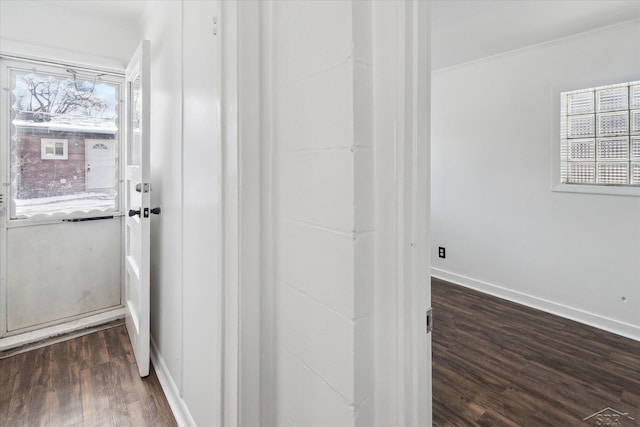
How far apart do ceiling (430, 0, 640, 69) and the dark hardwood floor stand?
299cm

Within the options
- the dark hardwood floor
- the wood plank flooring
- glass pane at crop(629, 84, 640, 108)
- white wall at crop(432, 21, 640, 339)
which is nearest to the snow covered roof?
the dark hardwood floor

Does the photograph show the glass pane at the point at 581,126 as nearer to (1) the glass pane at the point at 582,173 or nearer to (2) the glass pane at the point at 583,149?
(2) the glass pane at the point at 583,149

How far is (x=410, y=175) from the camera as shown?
0.69 m

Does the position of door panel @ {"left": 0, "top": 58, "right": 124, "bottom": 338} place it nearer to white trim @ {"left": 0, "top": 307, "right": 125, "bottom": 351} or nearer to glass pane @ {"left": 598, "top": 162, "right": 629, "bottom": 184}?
white trim @ {"left": 0, "top": 307, "right": 125, "bottom": 351}

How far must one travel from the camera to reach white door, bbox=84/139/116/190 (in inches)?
104

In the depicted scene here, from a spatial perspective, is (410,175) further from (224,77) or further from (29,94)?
(29,94)

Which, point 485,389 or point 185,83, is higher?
point 185,83

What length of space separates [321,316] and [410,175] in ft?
1.26

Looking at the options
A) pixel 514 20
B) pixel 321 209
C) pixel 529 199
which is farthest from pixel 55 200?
pixel 529 199

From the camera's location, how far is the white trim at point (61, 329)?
91.6 inches

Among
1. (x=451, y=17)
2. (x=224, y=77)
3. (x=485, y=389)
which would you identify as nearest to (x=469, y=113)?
(x=451, y=17)

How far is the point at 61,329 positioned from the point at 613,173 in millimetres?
4456
